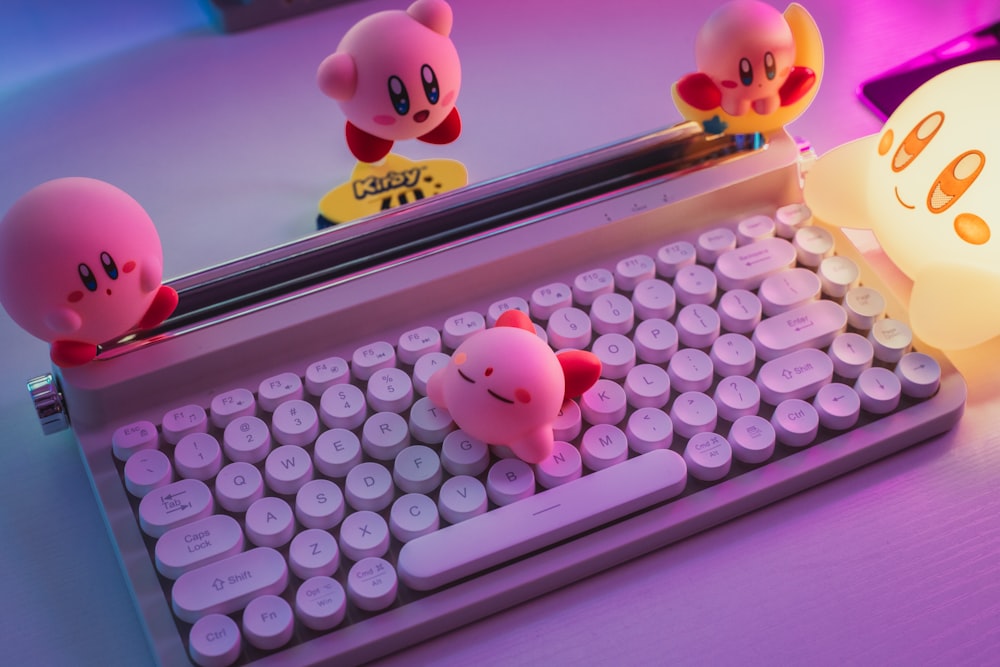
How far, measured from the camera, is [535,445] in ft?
1.78

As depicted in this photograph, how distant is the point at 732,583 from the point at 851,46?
20.4 inches

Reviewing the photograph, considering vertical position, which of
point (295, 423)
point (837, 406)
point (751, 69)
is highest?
point (751, 69)

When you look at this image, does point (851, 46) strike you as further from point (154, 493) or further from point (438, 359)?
point (154, 493)

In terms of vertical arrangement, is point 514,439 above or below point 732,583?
above

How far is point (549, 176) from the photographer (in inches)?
27.3

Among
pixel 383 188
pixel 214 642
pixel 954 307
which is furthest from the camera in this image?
pixel 383 188

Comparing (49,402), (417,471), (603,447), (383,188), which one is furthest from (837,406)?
(49,402)

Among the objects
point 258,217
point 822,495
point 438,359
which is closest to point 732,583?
point 822,495

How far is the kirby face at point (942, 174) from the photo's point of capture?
0.58 metres

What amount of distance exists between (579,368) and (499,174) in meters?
0.25

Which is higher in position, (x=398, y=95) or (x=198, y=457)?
(x=398, y=95)

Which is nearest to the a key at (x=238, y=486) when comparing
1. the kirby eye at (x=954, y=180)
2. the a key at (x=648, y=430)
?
the a key at (x=648, y=430)

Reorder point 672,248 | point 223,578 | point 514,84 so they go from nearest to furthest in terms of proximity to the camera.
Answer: point 223,578 < point 672,248 < point 514,84

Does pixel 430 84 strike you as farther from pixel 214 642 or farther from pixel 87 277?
pixel 214 642
